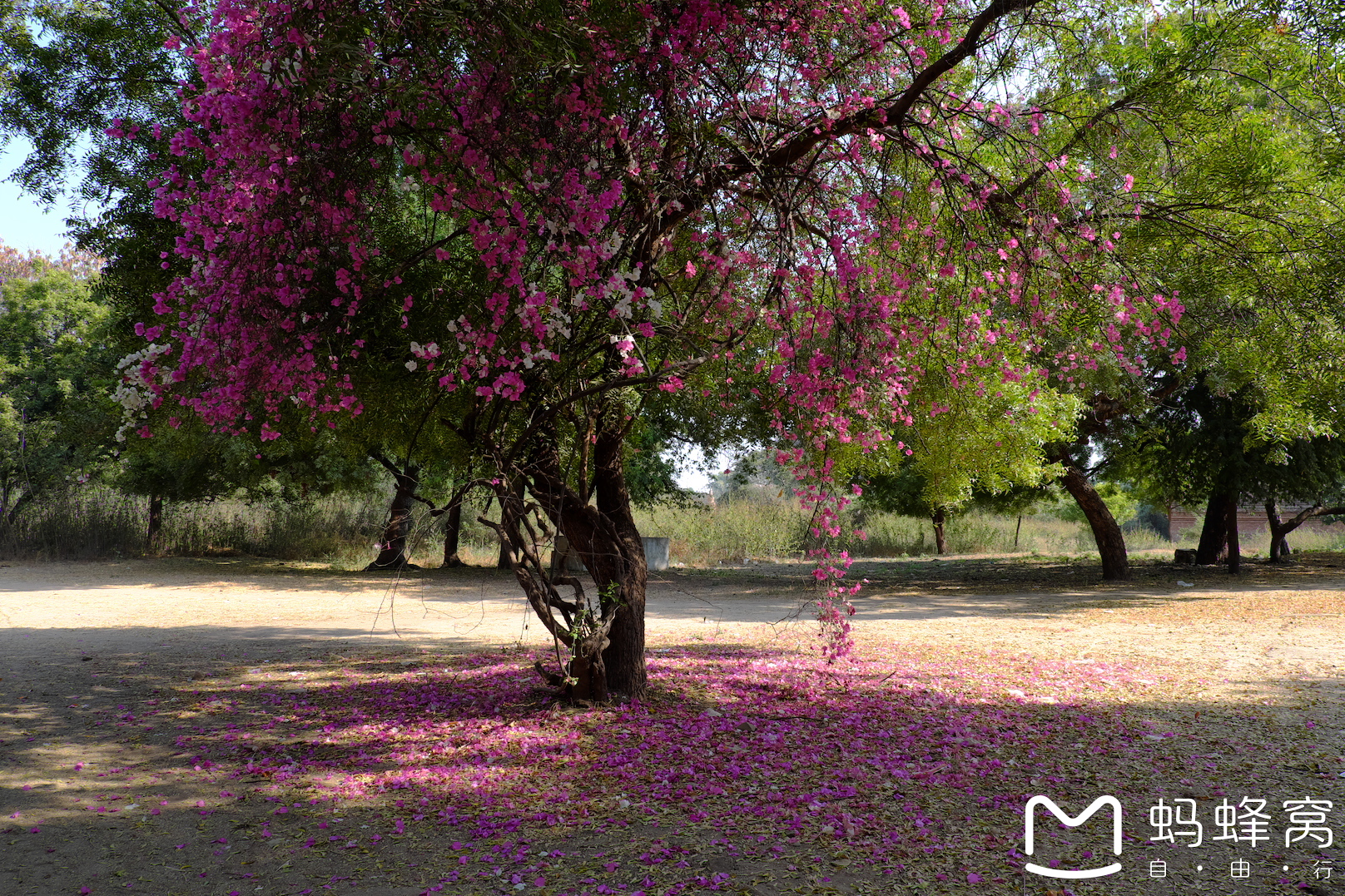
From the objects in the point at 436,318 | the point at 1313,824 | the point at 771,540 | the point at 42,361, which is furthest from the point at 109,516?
the point at 1313,824

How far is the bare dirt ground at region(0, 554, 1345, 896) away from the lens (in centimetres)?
356

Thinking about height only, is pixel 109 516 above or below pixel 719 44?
below

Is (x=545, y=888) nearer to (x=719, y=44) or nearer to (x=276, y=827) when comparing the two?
(x=276, y=827)

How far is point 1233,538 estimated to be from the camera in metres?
16.0

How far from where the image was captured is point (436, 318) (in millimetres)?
5230

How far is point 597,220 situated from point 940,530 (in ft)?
75.3

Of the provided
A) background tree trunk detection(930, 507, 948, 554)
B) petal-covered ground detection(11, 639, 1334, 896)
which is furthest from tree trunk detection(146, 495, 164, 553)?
background tree trunk detection(930, 507, 948, 554)

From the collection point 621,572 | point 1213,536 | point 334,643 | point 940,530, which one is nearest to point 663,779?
point 621,572

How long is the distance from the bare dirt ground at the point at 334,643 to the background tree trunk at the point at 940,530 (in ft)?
18.0

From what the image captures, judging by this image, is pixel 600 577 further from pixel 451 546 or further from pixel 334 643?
pixel 451 546

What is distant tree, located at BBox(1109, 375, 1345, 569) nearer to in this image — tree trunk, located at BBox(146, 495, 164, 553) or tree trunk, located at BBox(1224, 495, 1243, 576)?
tree trunk, located at BBox(1224, 495, 1243, 576)

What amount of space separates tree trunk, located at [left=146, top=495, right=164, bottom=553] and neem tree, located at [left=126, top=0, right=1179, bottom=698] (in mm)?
15322

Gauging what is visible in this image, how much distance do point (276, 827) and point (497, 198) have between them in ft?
9.76

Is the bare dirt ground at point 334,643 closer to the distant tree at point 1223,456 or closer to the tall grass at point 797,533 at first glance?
the distant tree at point 1223,456
